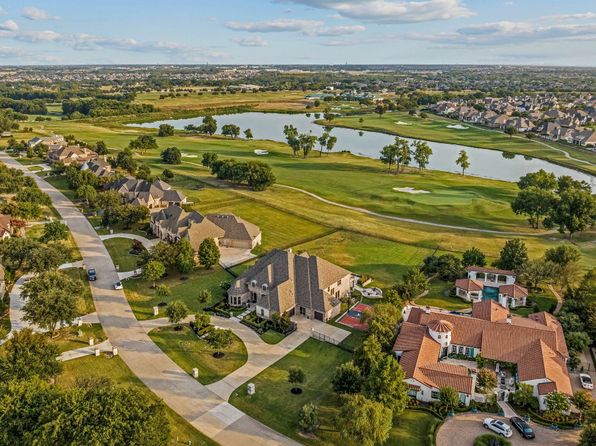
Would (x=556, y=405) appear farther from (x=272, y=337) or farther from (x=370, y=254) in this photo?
(x=370, y=254)

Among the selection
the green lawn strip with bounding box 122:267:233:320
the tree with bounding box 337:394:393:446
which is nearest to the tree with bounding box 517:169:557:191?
the green lawn strip with bounding box 122:267:233:320

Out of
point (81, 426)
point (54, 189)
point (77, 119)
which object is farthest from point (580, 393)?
point (77, 119)

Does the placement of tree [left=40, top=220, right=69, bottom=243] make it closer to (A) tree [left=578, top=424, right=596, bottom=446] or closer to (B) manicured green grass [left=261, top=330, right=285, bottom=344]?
(B) manicured green grass [left=261, top=330, right=285, bottom=344]

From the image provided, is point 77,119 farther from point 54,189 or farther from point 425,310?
point 425,310

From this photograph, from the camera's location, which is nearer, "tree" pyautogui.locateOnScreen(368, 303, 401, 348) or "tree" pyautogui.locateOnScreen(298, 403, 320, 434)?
"tree" pyautogui.locateOnScreen(298, 403, 320, 434)

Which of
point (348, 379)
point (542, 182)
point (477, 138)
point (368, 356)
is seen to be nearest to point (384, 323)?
point (368, 356)

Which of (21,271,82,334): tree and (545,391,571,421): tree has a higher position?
(21,271,82,334): tree

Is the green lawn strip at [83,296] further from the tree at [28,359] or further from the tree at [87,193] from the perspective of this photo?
the tree at [87,193]
